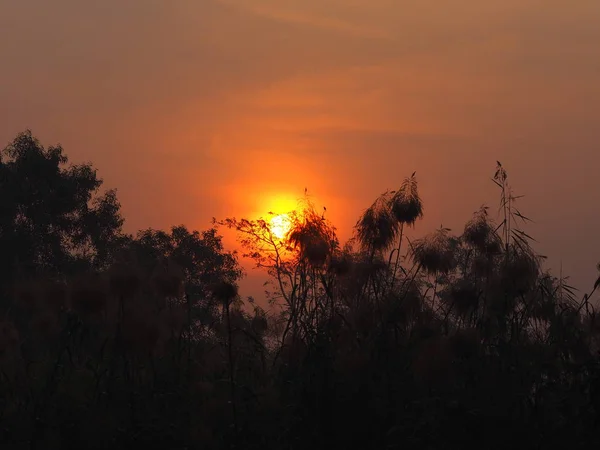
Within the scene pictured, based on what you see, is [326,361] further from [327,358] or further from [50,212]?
[50,212]

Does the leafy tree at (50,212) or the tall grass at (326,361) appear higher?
the leafy tree at (50,212)

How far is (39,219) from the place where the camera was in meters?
42.0

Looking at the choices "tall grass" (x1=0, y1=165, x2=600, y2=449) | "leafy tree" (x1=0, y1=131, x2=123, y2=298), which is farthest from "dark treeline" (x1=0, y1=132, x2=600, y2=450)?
"leafy tree" (x1=0, y1=131, x2=123, y2=298)

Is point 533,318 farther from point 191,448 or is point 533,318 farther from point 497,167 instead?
point 191,448

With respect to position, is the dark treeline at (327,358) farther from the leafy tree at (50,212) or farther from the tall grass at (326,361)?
the leafy tree at (50,212)

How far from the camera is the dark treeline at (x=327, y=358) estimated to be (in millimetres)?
7383

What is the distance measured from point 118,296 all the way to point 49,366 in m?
1.08

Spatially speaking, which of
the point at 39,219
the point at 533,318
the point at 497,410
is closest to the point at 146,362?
the point at 497,410

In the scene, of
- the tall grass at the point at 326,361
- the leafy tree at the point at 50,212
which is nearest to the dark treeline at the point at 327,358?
the tall grass at the point at 326,361

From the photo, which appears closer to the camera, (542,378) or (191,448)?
(191,448)

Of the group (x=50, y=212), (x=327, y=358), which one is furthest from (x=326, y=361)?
(x=50, y=212)

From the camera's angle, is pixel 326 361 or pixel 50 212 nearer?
pixel 326 361

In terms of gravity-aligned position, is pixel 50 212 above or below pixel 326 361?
above

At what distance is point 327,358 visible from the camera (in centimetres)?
786
